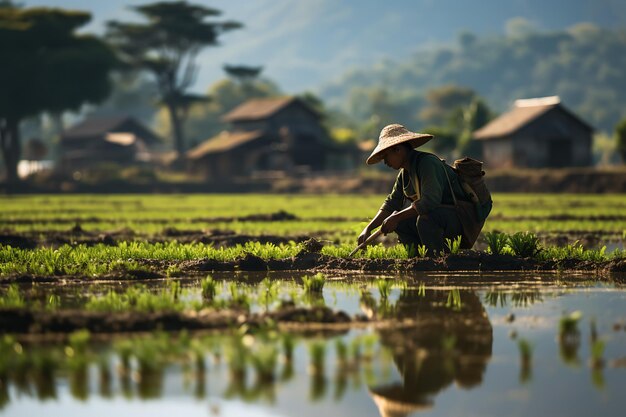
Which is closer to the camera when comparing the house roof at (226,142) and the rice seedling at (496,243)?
the rice seedling at (496,243)

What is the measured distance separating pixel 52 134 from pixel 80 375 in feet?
371

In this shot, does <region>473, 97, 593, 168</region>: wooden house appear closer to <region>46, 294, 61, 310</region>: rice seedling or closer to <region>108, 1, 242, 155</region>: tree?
<region>108, 1, 242, 155</region>: tree

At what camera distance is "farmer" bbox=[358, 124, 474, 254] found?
32.7 feet

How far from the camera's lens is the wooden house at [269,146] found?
2355 inches

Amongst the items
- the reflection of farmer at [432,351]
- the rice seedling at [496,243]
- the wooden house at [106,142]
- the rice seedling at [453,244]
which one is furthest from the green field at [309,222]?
the wooden house at [106,142]

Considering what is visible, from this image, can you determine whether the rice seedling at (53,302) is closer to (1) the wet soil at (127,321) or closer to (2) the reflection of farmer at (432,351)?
(1) the wet soil at (127,321)

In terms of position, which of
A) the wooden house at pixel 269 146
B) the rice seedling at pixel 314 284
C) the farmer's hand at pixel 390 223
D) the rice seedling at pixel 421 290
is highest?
the wooden house at pixel 269 146

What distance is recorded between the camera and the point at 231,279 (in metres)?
10.3

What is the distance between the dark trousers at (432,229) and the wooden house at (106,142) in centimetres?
5880

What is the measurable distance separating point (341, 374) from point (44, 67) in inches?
2262

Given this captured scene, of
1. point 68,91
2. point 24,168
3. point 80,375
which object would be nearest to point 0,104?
point 68,91

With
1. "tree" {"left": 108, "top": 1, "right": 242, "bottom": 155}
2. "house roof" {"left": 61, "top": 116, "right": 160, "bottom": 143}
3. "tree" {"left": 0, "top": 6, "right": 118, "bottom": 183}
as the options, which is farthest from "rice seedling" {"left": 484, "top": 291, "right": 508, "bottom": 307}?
"house roof" {"left": 61, "top": 116, "right": 160, "bottom": 143}

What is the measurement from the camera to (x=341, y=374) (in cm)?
588

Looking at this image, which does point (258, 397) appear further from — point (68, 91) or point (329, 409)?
point (68, 91)
